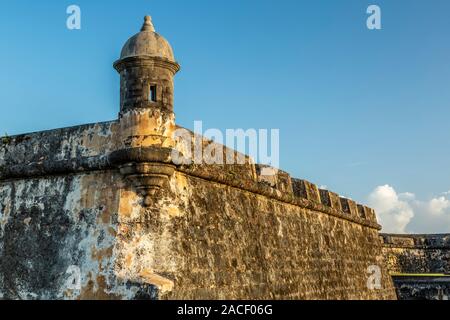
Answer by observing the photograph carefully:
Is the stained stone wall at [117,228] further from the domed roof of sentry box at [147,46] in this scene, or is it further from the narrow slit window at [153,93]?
the domed roof of sentry box at [147,46]

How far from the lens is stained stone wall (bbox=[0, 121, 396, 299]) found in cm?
556

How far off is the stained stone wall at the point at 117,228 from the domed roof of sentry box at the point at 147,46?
83 cm

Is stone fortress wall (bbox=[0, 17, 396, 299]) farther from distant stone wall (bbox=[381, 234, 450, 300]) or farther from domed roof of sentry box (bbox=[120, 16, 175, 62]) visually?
distant stone wall (bbox=[381, 234, 450, 300])

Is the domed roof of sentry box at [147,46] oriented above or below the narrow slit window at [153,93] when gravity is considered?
above

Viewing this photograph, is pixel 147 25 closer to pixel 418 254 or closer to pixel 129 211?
pixel 129 211

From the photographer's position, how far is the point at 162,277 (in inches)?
216

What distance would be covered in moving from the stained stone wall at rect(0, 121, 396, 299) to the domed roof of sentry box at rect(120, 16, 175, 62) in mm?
829

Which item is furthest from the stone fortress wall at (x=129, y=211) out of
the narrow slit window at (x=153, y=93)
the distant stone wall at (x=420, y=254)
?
the distant stone wall at (x=420, y=254)

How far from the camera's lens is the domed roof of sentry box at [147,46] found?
580 cm

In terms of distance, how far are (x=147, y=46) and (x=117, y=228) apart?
1934 mm

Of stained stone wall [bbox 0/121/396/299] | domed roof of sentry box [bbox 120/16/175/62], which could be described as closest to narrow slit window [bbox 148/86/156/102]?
domed roof of sentry box [bbox 120/16/175/62]

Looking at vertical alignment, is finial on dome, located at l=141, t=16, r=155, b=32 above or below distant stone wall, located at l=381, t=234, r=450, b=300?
above

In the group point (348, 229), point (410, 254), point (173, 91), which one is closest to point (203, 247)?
point (173, 91)

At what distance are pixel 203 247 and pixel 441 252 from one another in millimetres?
13346
